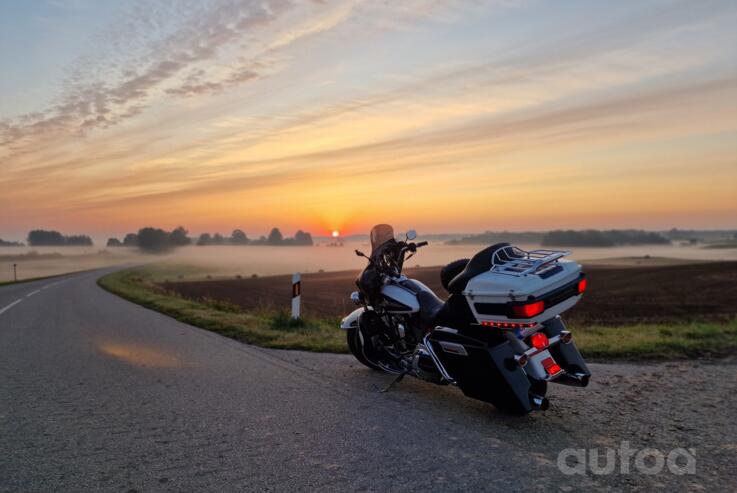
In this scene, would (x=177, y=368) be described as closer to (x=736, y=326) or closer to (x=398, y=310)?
(x=398, y=310)

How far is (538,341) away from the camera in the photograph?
4883mm

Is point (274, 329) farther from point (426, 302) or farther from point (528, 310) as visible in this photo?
point (528, 310)

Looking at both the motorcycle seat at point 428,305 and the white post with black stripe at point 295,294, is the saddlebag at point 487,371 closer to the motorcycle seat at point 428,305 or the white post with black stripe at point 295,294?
the motorcycle seat at point 428,305

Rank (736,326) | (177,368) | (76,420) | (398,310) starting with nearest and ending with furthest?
(76,420)
(398,310)
(177,368)
(736,326)

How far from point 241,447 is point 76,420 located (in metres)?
1.80

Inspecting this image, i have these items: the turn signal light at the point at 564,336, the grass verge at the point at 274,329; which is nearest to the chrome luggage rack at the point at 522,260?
the turn signal light at the point at 564,336

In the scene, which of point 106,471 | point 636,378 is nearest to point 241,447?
point 106,471

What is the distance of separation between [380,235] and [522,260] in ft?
6.43

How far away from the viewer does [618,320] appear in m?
15.1

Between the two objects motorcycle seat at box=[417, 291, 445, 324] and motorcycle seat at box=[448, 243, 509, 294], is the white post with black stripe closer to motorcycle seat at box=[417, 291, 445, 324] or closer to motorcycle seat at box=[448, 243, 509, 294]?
motorcycle seat at box=[417, 291, 445, 324]

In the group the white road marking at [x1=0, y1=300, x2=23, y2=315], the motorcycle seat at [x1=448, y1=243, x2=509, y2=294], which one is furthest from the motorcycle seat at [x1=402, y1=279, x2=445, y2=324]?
the white road marking at [x1=0, y1=300, x2=23, y2=315]

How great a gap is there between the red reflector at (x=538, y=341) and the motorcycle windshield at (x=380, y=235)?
2.12m

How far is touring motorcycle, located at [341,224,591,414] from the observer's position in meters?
4.66

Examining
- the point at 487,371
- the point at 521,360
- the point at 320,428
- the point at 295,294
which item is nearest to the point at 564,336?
the point at 521,360
